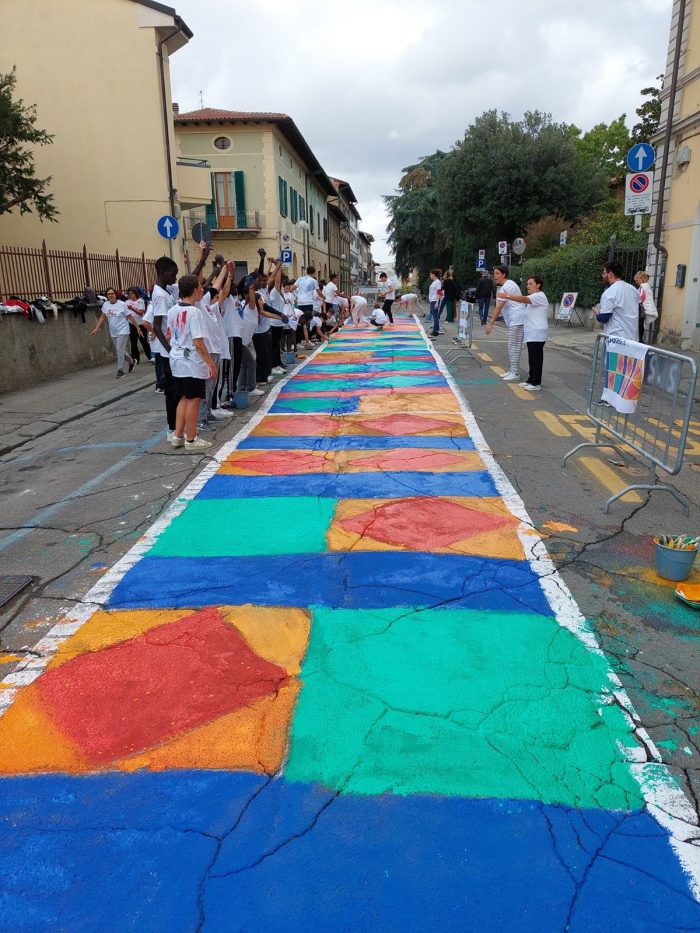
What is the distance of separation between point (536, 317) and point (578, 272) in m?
16.3

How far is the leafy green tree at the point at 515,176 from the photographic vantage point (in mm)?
39656

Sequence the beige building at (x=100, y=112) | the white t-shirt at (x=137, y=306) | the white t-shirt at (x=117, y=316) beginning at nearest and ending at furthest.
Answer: the white t-shirt at (x=117, y=316) → the white t-shirt at (x=137, y=306) → the beige building at (x=100, y=112)

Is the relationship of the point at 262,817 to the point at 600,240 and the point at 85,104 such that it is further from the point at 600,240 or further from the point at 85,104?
the point at 600,240

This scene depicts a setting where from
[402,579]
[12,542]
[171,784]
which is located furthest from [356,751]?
[12,542]

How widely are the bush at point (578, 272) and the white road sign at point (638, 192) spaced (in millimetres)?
10247

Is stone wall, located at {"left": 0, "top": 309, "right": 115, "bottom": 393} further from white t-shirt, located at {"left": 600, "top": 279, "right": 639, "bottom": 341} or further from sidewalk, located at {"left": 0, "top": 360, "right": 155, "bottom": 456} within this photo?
white t-shirt, located at {"left": 600, "top": 279, "right": 639, "bottom": 341}

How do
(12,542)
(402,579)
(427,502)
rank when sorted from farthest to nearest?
(427,502) → (12,542) → (402,579)

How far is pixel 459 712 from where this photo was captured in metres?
2.97

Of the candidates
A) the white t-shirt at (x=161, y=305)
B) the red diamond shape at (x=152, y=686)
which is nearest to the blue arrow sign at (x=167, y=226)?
the white t-shirt at (x=161, y=305)

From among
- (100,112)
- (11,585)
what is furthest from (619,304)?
(100,112)

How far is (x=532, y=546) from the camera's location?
4762mm

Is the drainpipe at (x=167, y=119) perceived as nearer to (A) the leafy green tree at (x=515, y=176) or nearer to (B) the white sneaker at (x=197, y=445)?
(B) the white sneaker at (x=197, y=445)

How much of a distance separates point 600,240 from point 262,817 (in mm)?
29497

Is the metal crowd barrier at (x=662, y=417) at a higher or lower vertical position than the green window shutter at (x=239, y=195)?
lower
